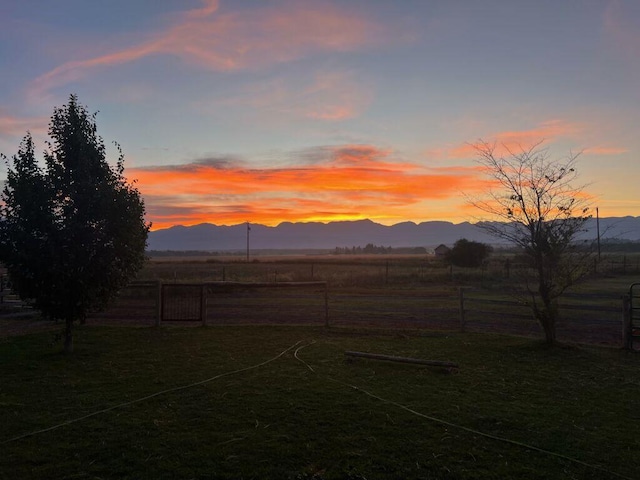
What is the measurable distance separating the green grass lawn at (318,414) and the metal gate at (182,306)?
359 centimetres

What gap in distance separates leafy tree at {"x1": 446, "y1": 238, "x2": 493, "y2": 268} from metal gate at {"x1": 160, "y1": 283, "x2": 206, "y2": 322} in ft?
108

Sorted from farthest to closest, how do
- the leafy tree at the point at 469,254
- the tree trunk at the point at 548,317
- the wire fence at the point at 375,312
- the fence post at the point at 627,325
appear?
the leafy tree at the point at 469,254, the wire fence at the point at 375,312, the tree trunk at the point at 548,317, the fence post at the point at 627,325

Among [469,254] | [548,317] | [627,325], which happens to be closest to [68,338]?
[548,317]

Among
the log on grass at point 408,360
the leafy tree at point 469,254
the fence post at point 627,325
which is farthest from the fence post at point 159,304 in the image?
the leafy tree at point 469,254

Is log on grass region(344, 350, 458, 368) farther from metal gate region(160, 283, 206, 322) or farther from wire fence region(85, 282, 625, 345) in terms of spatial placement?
metal gate region(160, 283, 206, 322)

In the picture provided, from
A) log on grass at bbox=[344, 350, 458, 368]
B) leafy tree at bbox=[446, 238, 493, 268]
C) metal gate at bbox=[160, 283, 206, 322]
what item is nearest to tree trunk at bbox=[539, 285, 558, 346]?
log on grass at bbox=[344, 350, 458, 368]

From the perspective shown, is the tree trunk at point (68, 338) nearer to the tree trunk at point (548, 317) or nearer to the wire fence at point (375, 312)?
the wire fence at point (375, 312)

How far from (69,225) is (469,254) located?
1721 inches

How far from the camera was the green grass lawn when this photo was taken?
4711 millimetres

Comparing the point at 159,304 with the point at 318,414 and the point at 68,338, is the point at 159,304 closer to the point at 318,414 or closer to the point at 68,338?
the point at 68,338

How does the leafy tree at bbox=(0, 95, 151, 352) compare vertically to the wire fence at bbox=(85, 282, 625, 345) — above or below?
above

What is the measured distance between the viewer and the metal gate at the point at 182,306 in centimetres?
1445

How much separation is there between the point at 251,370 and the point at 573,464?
18.2ft

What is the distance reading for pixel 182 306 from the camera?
66.8 ft
